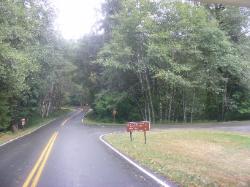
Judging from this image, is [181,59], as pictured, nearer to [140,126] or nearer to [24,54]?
[24,54]

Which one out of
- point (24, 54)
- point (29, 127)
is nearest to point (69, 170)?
point (24, 54)

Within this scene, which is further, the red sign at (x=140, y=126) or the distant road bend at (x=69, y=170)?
the red sign at (x=140, y=126)

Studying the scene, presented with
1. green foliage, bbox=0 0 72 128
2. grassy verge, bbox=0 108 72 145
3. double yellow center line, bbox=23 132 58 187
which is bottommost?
double yellow center line, bbox=23 132 58 187

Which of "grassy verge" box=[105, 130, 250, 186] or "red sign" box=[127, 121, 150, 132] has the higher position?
"red sign" box=[127, 121, 150, 132]

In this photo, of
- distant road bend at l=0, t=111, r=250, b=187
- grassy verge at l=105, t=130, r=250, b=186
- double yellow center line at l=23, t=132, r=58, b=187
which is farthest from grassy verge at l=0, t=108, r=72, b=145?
grassy verge at l=105, t=130, r=250, b=186

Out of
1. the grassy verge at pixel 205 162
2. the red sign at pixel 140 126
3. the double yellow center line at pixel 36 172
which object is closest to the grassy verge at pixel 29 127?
the red sign at pixel 140 126

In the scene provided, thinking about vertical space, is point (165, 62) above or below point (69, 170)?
above

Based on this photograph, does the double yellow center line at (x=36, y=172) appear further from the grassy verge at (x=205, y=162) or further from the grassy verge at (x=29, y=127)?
the grassy verge at (x=29, y=127)

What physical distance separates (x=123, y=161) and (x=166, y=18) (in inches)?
1180

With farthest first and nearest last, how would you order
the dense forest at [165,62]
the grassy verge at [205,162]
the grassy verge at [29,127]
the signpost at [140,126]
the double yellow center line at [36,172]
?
the dense forest at [165,62] < the grassy verge at [29,127] < the signpost at [140,126] < the grassy verge at [205,162] < the double yellow center line at [36,172]

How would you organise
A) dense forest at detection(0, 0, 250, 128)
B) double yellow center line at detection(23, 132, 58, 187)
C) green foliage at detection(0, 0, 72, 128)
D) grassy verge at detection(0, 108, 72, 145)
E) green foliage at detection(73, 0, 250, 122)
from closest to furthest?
1. double yellow center line at detection(23, 132, 58, 187)
2. green foliage at detection(0, 0, 72, 128)
3. grassy verge at detection(0, 108, 72, 145)
4. dense forest at detection(0, 0, 250, 128)
5. green foliage at detection(73, 0, 250, 122)

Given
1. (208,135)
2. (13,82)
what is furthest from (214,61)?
(13,82)

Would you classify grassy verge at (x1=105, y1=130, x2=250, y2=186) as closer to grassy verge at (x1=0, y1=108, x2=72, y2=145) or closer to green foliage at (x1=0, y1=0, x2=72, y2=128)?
green foliage at (x1=0, y1=0, x2=72, y2=128)

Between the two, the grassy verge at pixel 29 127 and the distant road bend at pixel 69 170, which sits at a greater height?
the grassy verge at pixel 29 127
